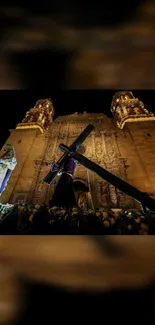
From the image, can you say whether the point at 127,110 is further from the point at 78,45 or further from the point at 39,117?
the point at 78,45

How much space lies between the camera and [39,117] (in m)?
29.6

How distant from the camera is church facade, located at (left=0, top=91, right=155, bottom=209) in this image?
16.3 m

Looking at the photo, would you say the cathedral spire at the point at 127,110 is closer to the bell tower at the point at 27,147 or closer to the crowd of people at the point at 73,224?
the bell tower at the point at 27,147

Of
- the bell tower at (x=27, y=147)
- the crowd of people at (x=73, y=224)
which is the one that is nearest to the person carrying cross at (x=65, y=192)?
the crowd of people at (x=73, y=224)

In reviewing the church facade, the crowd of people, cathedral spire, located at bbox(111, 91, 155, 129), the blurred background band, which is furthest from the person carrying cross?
cathedral spire, located at bbox(111, 91, 155, 129)

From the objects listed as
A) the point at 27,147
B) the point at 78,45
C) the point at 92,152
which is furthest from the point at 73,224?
the point at 27,147

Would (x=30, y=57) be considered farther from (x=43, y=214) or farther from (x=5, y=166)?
(x=5, y=166)

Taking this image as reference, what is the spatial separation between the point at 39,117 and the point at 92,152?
1149cm

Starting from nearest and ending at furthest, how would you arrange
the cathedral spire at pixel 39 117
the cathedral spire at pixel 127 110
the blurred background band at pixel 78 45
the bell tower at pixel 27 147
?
the blurred background band at pixel 78 45
the bell tower at pixel 27 147
the cathedral spire at pixel 127 110
the cathedral spire at pixel 39 117

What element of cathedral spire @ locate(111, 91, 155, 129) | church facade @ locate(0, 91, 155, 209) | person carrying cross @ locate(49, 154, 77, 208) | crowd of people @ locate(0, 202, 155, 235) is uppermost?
cathedral spire @ locate(111, 91, 155, 129)

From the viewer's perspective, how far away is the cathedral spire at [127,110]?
2662 centimetres

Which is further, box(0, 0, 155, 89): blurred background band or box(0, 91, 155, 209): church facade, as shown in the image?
box(0, 91, 155, 209): church facade

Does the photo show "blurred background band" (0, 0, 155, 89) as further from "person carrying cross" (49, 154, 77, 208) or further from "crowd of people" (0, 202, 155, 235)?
"person carrying cross" (49, 154, 77, 208)

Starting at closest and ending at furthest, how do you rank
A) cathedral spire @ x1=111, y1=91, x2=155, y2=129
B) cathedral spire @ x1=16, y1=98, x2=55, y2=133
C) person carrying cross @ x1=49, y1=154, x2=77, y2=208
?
person carrying cross @ x1=49, y1=154, x2=77, y2=208 → cathedral spire @ x1=111, y1=91, x2=155, y2=129 → cathedral spire @ x1=16, y1=98, x2=55, y2=133
